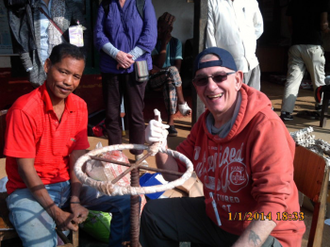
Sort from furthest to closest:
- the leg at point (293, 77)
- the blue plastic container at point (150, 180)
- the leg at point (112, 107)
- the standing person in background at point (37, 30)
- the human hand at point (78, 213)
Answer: the leg at point (293, 77)
the leg at point (112, 107)
the standing person in background at point (37, 30)
the blue plastic container at point (150, 180)
the human hand at point (78, 213)

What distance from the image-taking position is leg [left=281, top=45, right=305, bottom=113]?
5422mm

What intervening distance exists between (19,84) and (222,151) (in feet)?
13.4

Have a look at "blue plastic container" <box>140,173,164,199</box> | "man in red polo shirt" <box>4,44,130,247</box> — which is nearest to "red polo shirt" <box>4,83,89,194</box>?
"man in red polo shirt" <box>4,44,130,247</box>

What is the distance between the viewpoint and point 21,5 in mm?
3471

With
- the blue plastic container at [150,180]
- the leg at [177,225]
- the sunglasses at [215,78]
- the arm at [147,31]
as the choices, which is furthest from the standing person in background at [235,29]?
the leg at [177,225]

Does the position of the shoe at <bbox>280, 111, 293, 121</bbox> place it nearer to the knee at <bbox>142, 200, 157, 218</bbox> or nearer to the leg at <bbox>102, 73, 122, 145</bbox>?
the leg at <bbox>102, 73, 122, 145</bbox>

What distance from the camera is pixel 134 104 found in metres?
3.60

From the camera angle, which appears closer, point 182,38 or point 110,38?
point 110,38

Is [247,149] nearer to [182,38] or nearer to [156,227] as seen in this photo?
[156,227]

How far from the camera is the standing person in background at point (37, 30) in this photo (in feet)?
11.5

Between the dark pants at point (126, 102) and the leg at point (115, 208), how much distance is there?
150 cm

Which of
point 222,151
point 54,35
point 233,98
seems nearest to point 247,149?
point 222,151
